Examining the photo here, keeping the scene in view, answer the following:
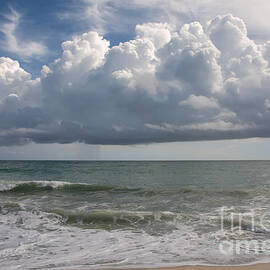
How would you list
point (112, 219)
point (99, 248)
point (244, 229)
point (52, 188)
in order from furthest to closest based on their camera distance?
point (52, 188) → point (112, 219) → point (244, 229) → point (99, 248)

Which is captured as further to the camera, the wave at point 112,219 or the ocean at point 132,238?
the wave at point 112,219

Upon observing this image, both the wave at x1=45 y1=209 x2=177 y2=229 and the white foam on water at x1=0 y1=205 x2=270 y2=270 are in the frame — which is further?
the wave at x1=45 y1=209 x2=177 y2=229

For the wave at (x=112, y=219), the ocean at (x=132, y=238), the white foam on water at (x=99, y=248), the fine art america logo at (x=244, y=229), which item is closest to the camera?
the white foam on water at (x=99, y=248)

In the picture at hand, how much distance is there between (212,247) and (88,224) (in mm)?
5653

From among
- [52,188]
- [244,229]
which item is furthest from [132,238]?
[52,188]

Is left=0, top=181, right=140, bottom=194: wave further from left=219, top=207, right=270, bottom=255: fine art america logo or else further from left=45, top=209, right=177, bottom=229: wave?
left=219, top=207, right=270, bottom=255: fine art america logo

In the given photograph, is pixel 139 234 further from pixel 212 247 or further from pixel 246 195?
pixel 246 195

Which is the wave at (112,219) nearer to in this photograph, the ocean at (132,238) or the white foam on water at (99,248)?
the ocean at (132,238)

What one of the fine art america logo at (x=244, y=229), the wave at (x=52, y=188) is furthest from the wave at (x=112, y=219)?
the wave at (x=52, y=188)

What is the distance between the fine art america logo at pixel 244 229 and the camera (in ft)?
25.5

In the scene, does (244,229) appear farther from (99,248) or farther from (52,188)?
(52,188)

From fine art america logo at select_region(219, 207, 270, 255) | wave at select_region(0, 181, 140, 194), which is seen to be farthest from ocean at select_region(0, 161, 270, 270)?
wave at select_region(0, 181, 140, 194)

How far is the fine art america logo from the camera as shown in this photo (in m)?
Answer: 7.78

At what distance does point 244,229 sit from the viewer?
1018 centimetres
